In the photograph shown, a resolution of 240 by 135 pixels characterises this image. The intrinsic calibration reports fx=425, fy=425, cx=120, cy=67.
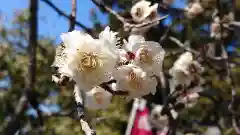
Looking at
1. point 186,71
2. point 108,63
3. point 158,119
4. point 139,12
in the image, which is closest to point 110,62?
point 108,63

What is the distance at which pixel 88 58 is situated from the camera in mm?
840

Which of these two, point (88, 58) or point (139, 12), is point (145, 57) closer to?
point (88, 58)

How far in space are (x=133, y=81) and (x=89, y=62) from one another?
0.13 metres

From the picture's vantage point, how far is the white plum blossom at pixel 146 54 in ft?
2.95

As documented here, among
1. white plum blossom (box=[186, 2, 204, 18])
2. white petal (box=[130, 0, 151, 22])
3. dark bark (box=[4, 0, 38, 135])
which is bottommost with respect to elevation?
dark bark (box=[4, 0, 38, 135])

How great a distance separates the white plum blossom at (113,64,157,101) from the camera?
2.84ft

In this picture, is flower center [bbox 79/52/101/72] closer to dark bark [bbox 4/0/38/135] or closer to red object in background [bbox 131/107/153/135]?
dark bark [bbox 4/0/38/135]

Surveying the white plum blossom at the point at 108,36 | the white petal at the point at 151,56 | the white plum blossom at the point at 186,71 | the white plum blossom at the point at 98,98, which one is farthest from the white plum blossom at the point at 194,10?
the white plum blossom at the point at 108,36

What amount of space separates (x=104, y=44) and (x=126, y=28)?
39cm

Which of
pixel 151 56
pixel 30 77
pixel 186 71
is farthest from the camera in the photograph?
pixel 30 77

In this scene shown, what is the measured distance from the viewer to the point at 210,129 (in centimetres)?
306

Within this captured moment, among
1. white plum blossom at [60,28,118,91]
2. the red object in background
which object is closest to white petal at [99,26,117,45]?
white plum blossom at [60,28,118,91]

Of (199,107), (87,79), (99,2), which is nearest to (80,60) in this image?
(87,79)

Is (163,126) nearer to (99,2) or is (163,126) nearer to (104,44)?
(99,2)
